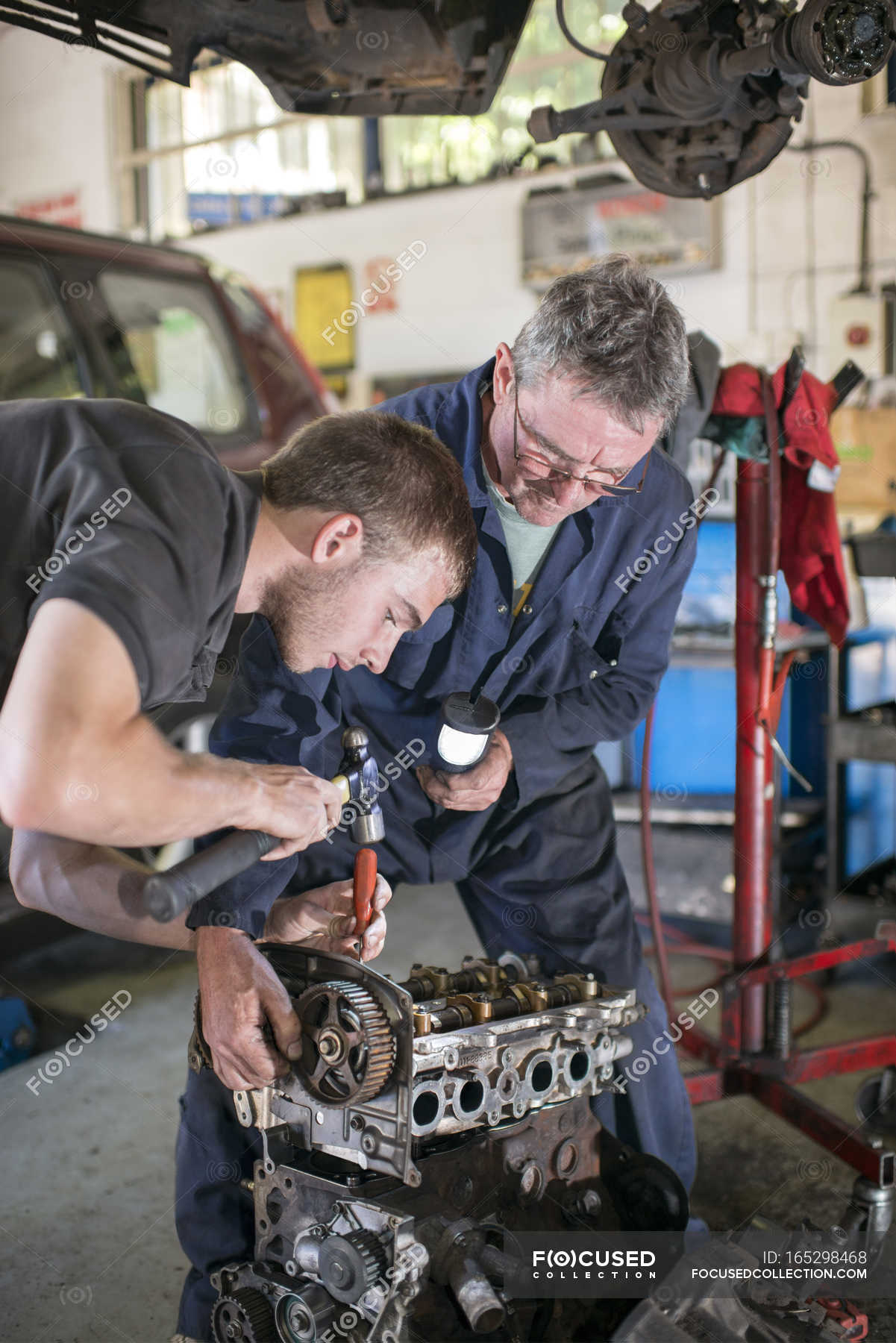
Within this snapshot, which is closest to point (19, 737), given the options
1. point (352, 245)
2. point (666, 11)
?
point (666, 11)

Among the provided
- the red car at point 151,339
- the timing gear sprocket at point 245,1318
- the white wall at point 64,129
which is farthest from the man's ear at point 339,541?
the white wall at point 64,129

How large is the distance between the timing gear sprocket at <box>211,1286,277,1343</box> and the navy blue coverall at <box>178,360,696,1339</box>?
0.21 metres

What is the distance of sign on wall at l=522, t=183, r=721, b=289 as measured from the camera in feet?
17.4

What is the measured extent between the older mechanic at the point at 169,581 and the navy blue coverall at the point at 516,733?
343mm

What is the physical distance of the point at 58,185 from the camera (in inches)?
321

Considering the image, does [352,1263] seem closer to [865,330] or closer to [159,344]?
[159,344]

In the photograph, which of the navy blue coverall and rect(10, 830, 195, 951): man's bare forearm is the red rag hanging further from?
rect(10, 830, 195, 951): man's bare forearm

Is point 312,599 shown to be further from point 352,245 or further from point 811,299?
point 352,245

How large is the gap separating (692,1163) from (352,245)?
585 centimetres

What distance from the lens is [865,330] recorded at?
477 cm

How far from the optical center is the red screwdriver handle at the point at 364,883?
4.89ft

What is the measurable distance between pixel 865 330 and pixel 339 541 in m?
4.09
